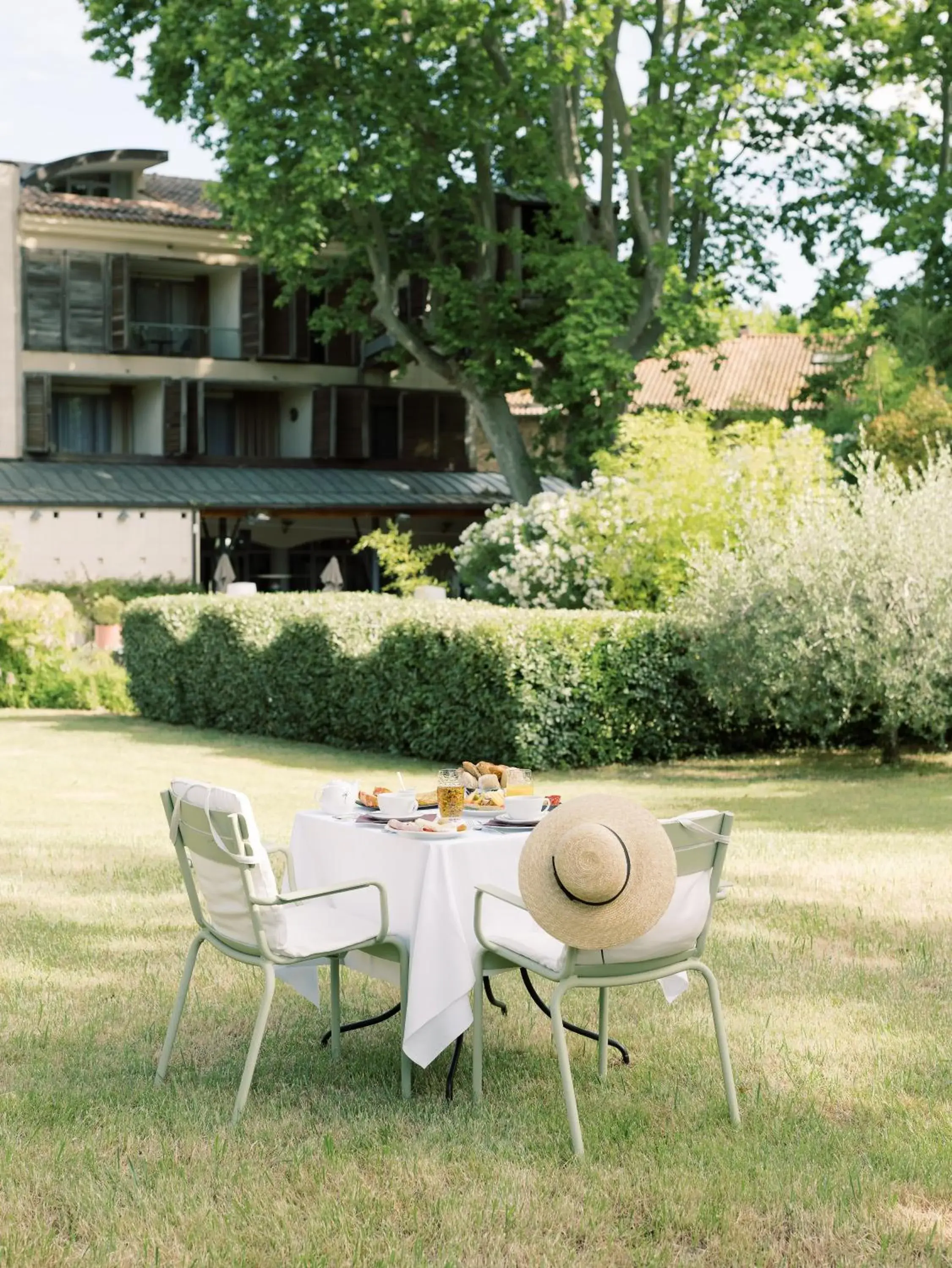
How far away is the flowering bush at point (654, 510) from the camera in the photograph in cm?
1978

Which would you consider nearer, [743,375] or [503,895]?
[503,895]

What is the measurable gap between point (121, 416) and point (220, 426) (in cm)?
229

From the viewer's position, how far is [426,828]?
5.69m

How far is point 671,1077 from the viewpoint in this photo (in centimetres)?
568

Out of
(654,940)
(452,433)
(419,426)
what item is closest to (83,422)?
(419,426)

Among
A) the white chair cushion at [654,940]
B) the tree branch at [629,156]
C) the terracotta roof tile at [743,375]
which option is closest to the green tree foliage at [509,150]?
the tree branch at [629,156]

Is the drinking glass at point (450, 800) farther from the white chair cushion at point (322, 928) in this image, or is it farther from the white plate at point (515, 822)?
the white chair cushion at point (322, 928)

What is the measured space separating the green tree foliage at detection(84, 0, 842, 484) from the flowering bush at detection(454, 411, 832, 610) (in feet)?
14.3

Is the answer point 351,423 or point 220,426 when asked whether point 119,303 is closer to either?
point 220,426

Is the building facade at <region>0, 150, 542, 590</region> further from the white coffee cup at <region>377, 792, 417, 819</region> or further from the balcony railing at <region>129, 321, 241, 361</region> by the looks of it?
the white coffee cup at <region>377, 792, 417, 819</region>

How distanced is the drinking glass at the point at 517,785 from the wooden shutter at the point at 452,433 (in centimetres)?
3094

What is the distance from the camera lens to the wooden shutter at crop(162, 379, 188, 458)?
1341 inches

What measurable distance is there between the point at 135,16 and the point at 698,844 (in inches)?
995

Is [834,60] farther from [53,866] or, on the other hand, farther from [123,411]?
[53,866]
